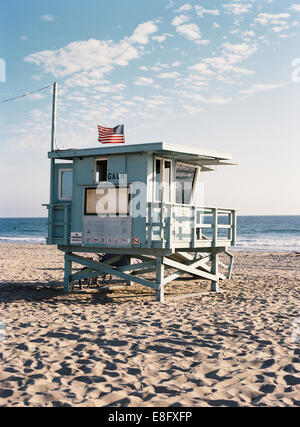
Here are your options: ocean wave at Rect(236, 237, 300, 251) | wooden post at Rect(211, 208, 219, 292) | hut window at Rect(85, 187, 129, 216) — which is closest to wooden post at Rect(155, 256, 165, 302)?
hut window at Rect(85, 187, 129, 216)

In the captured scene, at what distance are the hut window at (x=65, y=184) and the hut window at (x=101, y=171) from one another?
960 millimetres

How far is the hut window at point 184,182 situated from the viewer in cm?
1320

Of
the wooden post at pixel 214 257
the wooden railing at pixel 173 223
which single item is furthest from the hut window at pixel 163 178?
the wooden post at pixel 214 257

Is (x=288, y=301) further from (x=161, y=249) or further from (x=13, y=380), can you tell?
(x=13, y=380)

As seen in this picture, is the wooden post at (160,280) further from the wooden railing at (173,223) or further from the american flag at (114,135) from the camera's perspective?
the american flag at (114,135)

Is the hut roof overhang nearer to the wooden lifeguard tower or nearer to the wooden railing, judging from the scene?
the wooden lifeguard tower

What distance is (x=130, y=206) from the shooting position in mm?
11742

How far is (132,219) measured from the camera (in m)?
11.7

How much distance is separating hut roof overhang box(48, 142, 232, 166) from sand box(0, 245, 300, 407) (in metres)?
3.84

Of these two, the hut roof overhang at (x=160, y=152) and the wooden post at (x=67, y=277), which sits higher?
the hut roof overhang at (x=160, y=152)

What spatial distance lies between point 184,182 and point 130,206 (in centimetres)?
244

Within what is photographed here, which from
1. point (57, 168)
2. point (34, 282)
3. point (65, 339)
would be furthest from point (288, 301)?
point (34, 282)

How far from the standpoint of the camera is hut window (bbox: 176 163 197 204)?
13203 mm

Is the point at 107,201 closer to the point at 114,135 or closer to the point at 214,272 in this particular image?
the point at 114,135
